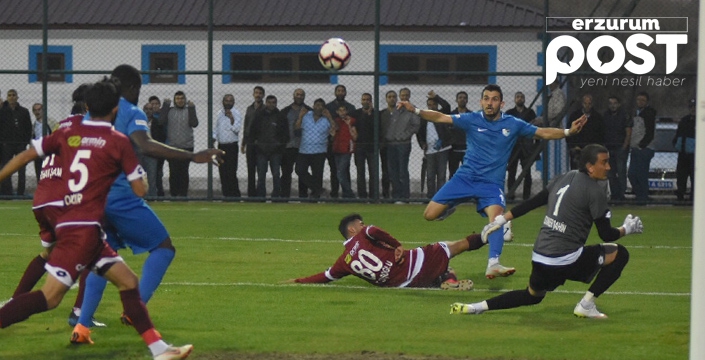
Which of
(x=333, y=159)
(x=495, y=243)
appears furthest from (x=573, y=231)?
(x=333, y=159)

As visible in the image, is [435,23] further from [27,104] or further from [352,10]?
[27,104]

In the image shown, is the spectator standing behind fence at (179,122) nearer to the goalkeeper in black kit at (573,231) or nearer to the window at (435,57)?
the window at (435,57)

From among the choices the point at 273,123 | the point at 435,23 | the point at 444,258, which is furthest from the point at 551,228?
the point at 435,23

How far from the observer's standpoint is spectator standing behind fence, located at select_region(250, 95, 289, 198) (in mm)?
21459

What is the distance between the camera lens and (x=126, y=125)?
320 inches

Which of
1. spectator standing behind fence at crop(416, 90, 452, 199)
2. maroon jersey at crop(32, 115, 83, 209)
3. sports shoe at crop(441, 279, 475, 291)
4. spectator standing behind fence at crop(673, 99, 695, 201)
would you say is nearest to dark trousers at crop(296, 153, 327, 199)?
spectator standing behind fence at crop(416, 90, 452, 199)

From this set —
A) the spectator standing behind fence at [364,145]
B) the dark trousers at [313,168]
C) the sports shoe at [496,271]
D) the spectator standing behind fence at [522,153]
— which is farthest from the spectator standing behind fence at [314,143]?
the sports shoe at [496,271]

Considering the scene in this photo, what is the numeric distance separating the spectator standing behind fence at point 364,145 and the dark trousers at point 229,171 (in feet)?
7.47

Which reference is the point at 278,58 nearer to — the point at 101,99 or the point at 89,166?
the point at 101,99

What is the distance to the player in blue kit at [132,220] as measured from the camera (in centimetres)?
802

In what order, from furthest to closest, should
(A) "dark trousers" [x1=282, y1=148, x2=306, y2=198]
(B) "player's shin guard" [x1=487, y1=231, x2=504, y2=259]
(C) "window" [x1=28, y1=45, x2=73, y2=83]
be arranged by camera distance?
1. (C) "window" [x1=28, y1=45, x2=73, y2=83]
2. (A) "dark trousers" [x1=282, y1=148, x2=306, y2=198]
3. (B) "player's shin guard" [x1=487, y1=231, x2=504, y2=259]

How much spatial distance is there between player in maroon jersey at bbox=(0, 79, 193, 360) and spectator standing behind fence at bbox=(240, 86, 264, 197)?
14.5m

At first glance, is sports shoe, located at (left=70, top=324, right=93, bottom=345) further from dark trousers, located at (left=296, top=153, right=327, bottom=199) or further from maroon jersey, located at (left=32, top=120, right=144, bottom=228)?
dark trousers, located at (left=296, top=153, right=327, bottom=199)

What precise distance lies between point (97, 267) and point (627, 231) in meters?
3.98
